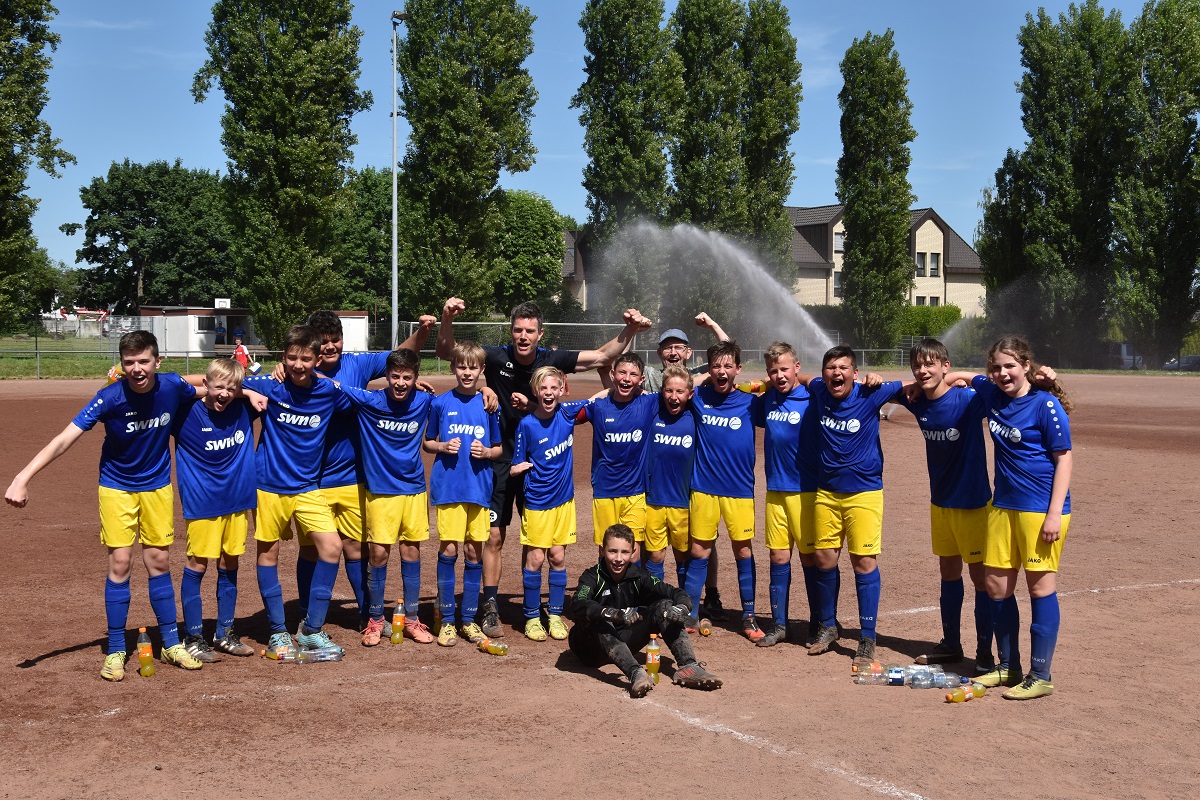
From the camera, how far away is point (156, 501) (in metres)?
6.58

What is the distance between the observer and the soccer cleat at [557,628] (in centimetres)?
751

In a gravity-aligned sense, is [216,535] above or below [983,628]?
above

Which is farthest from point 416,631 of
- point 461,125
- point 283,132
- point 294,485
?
point 461,125

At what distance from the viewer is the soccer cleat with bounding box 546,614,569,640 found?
24.6 feet

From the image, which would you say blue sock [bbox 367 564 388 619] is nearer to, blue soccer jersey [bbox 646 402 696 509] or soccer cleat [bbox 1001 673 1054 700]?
blue soccer jersey [bbox 646 402 696 509]

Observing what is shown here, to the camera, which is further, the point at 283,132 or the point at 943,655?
the point at 283,132

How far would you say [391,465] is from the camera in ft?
23.6

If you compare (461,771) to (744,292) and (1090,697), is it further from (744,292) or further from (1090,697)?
(744,292)

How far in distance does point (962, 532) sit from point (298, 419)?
447 centimetres

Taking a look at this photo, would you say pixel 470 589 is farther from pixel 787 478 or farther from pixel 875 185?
pixel 875 185

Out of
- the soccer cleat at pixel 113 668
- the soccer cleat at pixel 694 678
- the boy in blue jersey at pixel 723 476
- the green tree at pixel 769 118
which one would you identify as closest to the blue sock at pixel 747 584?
the boy in blue jersey at pixel 723 476

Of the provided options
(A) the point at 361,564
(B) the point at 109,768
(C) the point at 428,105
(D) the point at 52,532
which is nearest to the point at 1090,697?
(A) the point at 361,564

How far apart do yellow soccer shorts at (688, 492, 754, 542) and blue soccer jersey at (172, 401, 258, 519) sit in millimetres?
3120

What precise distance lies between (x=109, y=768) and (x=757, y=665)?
12.7 feet
